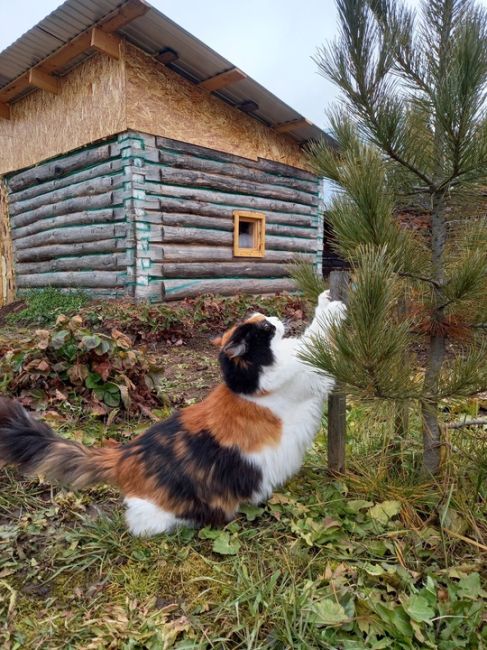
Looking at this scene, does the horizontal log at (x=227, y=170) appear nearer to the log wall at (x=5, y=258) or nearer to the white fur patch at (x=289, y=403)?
the log wall at (x=5, y=258)

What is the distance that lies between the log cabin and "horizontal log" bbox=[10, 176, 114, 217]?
3cm

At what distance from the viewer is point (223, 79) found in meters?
6.73

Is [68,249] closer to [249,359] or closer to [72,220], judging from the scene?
[72,220]

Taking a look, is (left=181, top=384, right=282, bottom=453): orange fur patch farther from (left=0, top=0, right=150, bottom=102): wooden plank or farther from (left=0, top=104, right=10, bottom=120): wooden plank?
(left=0, top=104, right=10, bottom=120): wooden plank

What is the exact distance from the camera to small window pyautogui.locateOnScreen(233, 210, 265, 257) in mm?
8203

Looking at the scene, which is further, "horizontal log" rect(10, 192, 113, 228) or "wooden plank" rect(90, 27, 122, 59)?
"horizontal log" rect(10, 192, 113, 228)

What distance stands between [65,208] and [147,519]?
7325 millimetres

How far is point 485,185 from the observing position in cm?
163

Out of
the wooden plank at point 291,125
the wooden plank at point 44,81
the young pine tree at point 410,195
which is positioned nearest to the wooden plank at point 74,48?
the wooden plank at point 44,81

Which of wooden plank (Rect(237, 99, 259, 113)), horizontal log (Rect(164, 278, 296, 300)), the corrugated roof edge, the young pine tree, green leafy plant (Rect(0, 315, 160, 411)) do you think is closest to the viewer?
the young pine tree

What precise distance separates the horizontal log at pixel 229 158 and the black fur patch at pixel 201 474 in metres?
5.87

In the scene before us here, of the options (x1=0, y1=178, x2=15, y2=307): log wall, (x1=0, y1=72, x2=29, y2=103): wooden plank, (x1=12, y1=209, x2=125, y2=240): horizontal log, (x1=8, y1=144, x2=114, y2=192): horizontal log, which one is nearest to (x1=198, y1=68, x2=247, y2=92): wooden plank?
(x1=8, y1=144, x2=114, y2=192): horizontal log

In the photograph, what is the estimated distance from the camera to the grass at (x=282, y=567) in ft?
4.60

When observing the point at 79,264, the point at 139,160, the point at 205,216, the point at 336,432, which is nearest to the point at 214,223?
the point at 205,216
